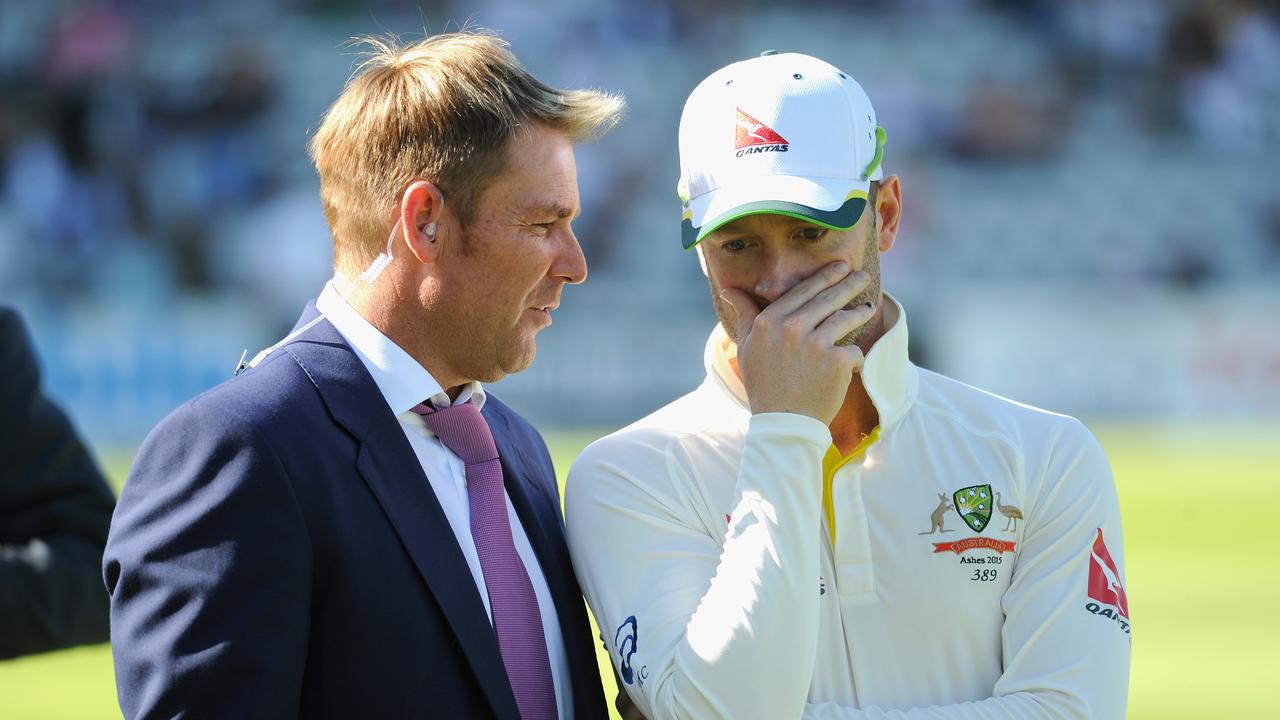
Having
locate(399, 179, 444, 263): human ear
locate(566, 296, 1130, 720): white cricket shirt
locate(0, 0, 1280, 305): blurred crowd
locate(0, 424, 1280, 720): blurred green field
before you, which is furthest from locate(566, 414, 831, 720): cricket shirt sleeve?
locate(0, 0, 1280, 305): blurred crowd

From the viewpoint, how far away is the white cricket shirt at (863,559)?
2.39 meters

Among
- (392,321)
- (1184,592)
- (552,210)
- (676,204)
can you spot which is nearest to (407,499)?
(392,321)

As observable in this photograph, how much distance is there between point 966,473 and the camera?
2699 millimetres

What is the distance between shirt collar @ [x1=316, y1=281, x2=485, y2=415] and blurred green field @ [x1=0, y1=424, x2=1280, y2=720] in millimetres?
4250

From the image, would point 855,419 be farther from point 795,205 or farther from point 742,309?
point 795,205

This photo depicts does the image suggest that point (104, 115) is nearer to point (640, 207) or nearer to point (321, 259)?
point (321, 259)

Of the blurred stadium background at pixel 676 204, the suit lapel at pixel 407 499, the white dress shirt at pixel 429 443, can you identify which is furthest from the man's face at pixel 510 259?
the blurred stadium background at pixel 676 204

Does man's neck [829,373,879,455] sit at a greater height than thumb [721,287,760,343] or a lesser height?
lesser

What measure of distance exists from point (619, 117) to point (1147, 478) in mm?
10224

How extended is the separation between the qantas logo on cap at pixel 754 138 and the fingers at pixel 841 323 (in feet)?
0.98

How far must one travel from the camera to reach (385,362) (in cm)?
268

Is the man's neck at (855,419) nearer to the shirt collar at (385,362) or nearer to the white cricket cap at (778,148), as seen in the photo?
the white cricket cap at (778,148)

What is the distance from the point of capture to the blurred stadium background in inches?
595

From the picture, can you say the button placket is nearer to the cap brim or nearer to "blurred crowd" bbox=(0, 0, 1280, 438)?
the cap brim
